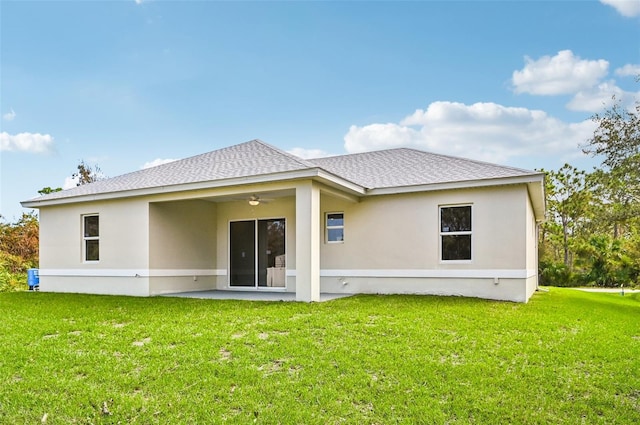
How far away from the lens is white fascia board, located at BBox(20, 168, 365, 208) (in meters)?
10.8

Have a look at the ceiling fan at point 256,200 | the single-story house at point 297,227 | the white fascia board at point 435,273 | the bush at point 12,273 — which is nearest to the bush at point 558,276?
the single-story house at point 297,227

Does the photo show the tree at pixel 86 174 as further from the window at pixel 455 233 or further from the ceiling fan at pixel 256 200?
the window at pixel 455 233

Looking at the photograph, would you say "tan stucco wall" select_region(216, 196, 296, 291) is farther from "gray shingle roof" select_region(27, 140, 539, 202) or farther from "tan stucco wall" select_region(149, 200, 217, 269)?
"gray shingle roof" select_region(27, 140, 539, 202)

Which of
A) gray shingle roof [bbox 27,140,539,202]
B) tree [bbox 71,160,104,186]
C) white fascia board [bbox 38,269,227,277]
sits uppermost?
tree [bbox 71,160,104,186]

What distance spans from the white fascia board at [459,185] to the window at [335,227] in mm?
1326

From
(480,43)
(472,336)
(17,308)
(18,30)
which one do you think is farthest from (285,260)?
(18,30)

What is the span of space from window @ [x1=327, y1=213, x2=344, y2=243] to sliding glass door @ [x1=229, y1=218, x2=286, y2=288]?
55.7 inches

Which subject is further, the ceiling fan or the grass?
the ceiling fan

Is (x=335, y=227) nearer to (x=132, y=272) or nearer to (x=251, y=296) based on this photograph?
(x=251, y=296)

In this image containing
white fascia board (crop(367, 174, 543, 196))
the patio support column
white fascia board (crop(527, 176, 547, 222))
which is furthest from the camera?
white fascia board (crop(527, 176, 547, 222))

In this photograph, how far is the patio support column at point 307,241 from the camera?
10.9 m

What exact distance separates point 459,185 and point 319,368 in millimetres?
7574

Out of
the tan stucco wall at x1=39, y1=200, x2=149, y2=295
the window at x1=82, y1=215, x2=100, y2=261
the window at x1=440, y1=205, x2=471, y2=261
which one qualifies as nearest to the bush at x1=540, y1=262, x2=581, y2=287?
the window at x1=440, y1=205, x2=471, y2=261

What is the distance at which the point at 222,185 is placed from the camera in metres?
11.9
